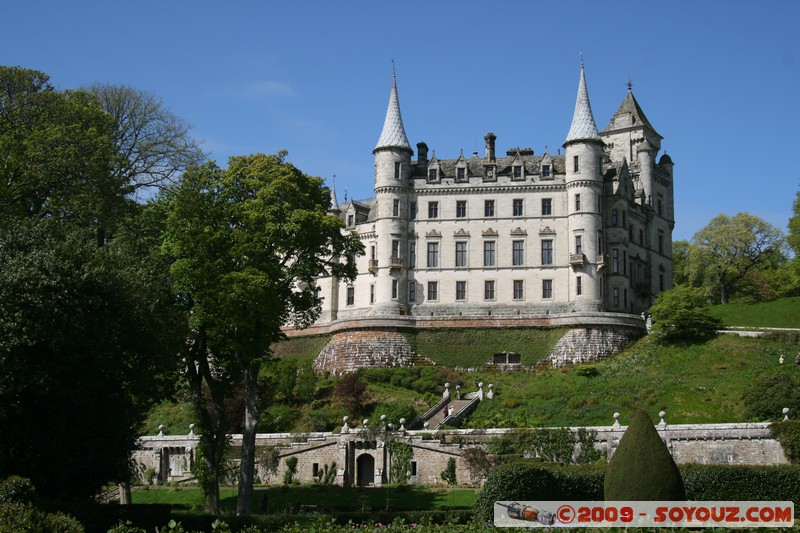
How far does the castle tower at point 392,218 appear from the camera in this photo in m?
69.7

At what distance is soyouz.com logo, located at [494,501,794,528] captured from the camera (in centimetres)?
2203

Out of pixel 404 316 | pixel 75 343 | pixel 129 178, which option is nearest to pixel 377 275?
pixel 404 316

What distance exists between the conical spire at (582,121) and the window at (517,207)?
5.11m

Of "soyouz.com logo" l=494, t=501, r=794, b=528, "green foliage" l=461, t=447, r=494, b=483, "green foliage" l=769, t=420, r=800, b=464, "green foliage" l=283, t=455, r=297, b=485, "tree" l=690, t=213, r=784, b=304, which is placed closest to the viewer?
"soyouz.com logo" l=494, t=501, r=794, b=528

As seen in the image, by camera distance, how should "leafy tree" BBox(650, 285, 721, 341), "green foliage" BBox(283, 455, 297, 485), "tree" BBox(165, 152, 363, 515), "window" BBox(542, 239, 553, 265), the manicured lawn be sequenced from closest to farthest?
"tree" BBox(165, 152, 363, 515), the manicured lawn, "green foliage" BBox(283, 455, 297, 485), "leafy tree" BBox(650, 285, 721, 341), "window" BBox(542, 239, 553, 265)

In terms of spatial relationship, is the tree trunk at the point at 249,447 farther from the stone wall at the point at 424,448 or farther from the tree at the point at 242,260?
the stone wall at the point at 424,448

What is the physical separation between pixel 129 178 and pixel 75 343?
1170cm

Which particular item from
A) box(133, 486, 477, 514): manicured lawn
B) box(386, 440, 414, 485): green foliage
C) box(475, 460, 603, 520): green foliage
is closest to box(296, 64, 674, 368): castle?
box(386, 440, 414, 485): green foliage

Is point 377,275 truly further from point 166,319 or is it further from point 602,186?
point 166,319

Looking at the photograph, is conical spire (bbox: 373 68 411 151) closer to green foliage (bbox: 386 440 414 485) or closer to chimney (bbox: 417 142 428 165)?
chimney (bbox: 417 142 428 165)

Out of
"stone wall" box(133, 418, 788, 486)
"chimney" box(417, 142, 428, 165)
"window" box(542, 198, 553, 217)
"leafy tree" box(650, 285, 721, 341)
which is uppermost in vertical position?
"chimney" box(417, 142, 428, 165)

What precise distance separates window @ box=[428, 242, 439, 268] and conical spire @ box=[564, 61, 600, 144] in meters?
11.4

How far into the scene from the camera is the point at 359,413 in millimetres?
57125

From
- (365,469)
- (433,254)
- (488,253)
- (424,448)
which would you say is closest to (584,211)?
(488,253)
